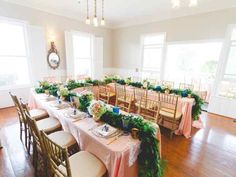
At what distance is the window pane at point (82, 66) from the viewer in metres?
5.87

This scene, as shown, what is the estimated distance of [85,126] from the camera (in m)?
1.71

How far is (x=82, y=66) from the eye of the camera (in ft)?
19.9

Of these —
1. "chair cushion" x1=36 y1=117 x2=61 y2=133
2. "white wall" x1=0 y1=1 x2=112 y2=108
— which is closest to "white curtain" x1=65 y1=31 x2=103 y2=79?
"white wall" x1=0 y1=1 x2=112 y2=108

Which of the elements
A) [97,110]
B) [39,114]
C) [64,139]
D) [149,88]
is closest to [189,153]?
[149,88]

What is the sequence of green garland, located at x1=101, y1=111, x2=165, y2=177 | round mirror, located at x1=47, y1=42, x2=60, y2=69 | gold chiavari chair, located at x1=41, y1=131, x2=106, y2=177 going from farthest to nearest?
1. round mirror, located at x1=47, y1=42, x2=60, y2=69
2. green garland, located at x1=101, y1=111, x2=165, y2=177
3. gold chiavari chair, located at x1=41, y1=131, x2=106, y2=177

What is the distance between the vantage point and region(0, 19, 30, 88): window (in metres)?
4.09

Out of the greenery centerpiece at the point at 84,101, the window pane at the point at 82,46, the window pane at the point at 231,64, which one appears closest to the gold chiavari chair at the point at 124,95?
the greenery centerpiece at the point at 84,101

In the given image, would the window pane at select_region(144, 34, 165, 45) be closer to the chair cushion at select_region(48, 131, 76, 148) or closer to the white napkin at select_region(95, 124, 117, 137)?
the white napkin at select_region(95, 124, 117, 137)

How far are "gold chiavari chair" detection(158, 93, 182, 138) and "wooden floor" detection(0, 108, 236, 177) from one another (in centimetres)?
21

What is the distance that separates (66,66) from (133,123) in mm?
4554

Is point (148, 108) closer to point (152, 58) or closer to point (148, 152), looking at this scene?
point (148, 152)

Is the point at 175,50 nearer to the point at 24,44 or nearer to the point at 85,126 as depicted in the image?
the point at 85,126

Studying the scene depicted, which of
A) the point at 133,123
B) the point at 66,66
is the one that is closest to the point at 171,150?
the point at 133,123

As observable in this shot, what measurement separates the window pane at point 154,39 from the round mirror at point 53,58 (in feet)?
11.8
